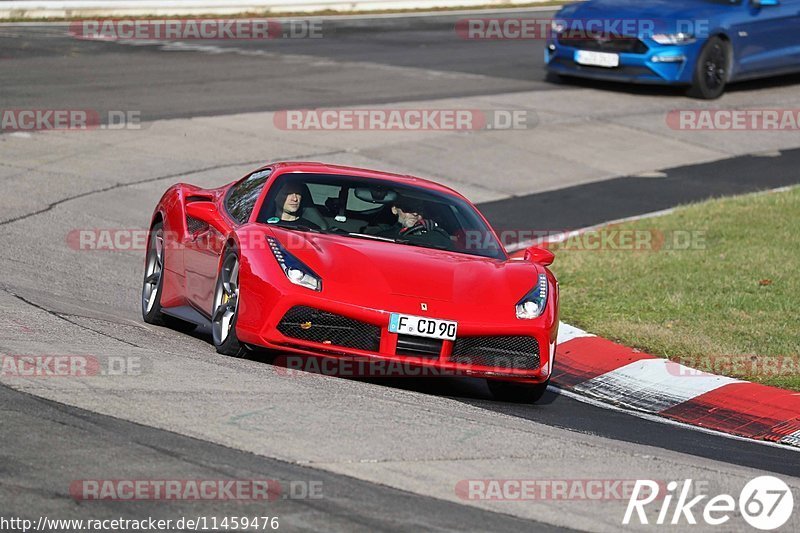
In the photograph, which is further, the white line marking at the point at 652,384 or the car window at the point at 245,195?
the car window at the point at 245,195

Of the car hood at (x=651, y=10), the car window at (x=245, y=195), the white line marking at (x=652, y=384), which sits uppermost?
the car hood at (x=651, y=10)

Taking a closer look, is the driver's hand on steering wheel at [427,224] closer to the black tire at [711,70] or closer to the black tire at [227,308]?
the black tire at [227,308]

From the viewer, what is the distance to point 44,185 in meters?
14.2

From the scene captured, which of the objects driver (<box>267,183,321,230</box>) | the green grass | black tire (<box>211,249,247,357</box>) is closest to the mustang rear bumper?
the green grass

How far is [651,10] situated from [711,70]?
4.28 feet

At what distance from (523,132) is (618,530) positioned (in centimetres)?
1322

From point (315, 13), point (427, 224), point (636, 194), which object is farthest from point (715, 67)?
point (427, 224)

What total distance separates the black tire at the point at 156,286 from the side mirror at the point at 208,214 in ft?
1.26

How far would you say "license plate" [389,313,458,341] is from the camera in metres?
7.76

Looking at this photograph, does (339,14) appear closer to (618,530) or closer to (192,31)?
→ (192,31)

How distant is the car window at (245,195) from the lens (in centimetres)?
899

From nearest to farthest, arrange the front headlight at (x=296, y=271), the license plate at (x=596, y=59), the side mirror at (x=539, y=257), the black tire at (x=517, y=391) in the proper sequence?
the front headlight at (x=296, y=271) < the black tire at (x=517, y=391) < the side mirror at (x=539, y=257) < the license plate at (x=596, y=59)

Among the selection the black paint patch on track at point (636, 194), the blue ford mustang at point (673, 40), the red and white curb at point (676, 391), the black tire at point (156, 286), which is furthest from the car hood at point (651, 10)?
the black tire at point (156, 286)

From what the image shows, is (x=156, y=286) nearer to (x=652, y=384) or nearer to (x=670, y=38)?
(x=652, y=384)
